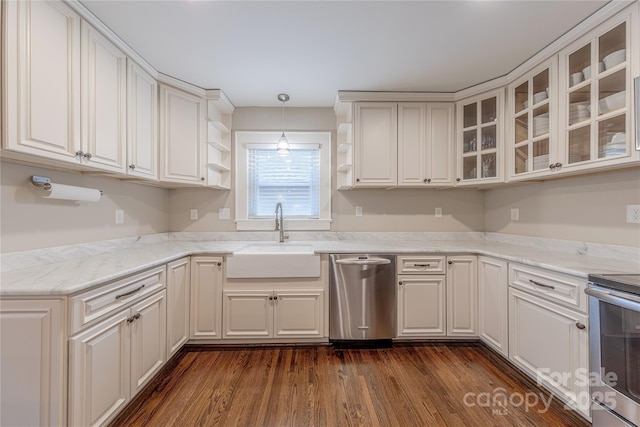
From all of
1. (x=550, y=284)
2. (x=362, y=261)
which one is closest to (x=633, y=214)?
(x=550, y=284)

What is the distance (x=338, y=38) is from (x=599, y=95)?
5.59 ft

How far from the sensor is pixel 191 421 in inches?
60.0

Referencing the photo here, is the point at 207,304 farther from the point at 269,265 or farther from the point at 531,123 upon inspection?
the point at 531,123

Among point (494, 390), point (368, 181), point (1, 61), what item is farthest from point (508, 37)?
point (1, 61)

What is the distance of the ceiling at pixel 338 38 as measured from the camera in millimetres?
1582

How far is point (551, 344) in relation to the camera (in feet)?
5.40

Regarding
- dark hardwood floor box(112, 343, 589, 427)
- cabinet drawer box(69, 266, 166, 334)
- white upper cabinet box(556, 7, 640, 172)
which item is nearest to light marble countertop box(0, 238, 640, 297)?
cabinet drawer box(69, 266, 166, 334)

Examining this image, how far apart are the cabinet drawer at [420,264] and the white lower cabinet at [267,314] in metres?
0.88

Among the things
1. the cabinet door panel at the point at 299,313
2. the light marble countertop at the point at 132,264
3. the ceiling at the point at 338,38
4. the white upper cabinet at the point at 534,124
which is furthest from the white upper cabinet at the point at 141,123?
the white upper cabinet at the point at 534,124

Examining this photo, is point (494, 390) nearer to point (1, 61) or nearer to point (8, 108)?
point (8, 108)

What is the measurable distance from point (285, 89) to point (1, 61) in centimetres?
187

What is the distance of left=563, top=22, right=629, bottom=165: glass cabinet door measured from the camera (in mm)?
1532

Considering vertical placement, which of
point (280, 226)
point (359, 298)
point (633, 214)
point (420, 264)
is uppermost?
point (633, 214)

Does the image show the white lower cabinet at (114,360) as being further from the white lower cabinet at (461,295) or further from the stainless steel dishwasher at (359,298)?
the white lower cabinet at (461,295)
